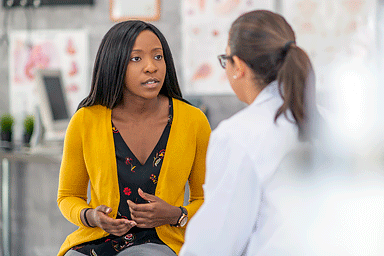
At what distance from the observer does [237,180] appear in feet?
2.23

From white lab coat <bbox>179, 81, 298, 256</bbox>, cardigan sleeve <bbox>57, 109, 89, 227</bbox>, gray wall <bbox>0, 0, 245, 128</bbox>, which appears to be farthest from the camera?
gray wall <bbox>0, 0, 245, 128</bbox>

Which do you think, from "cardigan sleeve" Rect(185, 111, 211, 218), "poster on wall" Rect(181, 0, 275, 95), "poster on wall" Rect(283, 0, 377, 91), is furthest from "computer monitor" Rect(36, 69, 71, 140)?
"poster on wall" Rect(283, 0, 377, 91)

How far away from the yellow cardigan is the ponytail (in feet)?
1.39

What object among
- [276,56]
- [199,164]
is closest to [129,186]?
[199,164]

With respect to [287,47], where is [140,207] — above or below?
below

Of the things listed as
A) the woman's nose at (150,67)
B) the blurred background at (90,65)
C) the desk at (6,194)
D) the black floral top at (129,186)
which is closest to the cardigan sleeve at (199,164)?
the black floral top at (129,186)

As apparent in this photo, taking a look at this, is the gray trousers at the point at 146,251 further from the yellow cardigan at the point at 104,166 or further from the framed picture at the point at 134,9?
the framed picture at the point at 134,9

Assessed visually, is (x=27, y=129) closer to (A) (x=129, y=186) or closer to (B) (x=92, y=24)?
(B) (x=92, y=24)

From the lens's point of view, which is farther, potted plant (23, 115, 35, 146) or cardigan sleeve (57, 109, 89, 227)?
potted plant (23, 115, 35, 146)

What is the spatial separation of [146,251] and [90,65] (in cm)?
179

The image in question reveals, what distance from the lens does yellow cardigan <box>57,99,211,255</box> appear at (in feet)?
3.41

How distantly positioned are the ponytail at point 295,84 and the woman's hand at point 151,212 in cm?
43

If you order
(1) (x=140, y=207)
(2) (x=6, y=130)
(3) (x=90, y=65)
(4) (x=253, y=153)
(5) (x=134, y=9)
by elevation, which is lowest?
(2) (x=6, y=130)

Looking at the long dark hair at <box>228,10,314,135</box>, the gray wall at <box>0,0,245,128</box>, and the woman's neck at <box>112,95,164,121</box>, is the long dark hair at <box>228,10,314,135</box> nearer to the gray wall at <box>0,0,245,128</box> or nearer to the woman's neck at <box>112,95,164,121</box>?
the woman's neck at <box>112,95,164,121</box>
